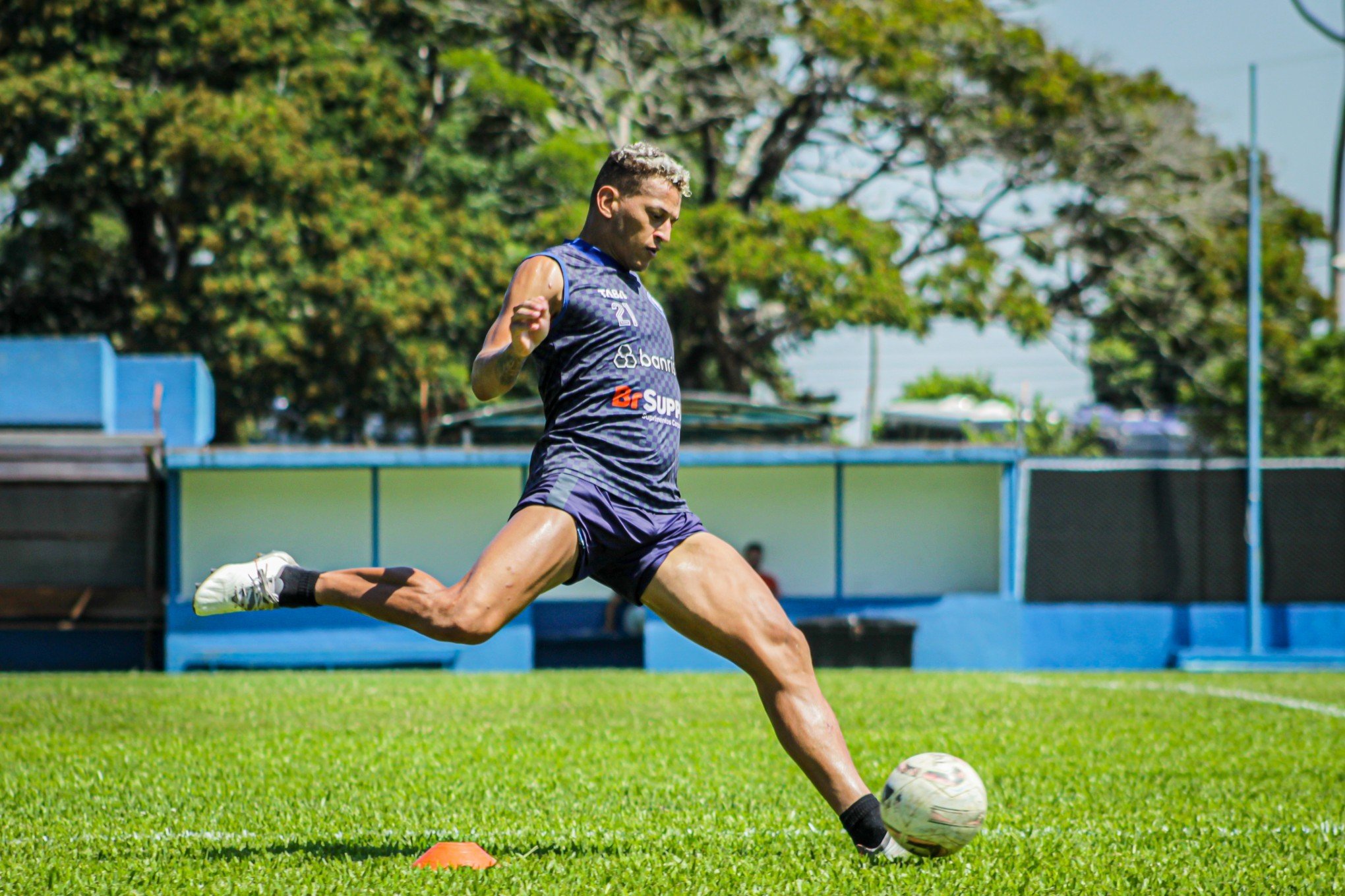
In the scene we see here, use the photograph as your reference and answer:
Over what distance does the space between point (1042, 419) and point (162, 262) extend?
1680 centimetres

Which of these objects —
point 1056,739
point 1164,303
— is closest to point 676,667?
point 1056,739

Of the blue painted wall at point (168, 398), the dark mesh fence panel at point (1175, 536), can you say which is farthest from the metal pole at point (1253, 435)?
the blue painted wall at point (168, 398)

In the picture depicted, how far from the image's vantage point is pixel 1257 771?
23.9ft

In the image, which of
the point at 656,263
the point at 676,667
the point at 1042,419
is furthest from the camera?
the point at 656,263

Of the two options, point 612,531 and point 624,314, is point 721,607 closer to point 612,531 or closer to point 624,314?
point 612,531

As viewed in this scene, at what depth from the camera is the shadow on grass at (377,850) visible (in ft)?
15.9

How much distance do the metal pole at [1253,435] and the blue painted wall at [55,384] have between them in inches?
625

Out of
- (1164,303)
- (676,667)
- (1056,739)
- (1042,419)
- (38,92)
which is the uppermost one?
(38,92)

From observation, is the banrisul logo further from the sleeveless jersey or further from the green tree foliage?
the green tree foliage

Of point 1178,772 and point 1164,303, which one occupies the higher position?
point 1164,303

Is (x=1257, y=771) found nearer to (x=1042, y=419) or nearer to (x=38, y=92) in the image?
(x=1042, y=419)

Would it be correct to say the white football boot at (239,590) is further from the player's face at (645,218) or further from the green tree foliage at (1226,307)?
the green tree foliage at (1226,307)

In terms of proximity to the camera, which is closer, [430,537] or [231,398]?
[430,537]

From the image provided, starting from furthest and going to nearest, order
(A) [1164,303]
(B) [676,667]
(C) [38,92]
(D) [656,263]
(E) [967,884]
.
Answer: (A) [1164,303]
(D) [656,263]
(C) [38,92]
(B) [676,667]
(E) [967,884]
